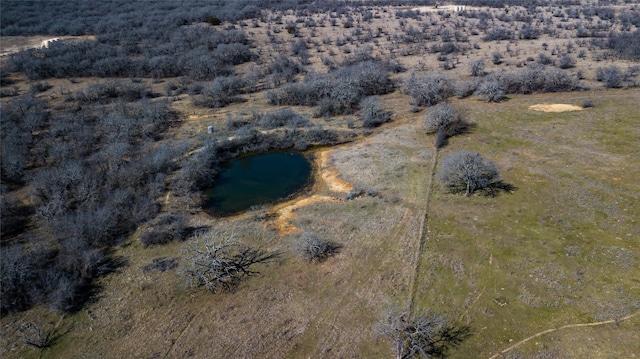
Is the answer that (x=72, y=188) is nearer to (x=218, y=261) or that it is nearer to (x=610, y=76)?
(x=218, y=261)

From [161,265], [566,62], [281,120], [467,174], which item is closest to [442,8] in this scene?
[566,62]

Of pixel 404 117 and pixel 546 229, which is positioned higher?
pixel 404 117

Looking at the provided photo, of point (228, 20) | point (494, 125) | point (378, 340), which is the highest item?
point (228, 20)

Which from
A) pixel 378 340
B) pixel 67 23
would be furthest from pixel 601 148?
pixel 67 23

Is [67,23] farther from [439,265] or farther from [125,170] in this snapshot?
Result: [439,265]

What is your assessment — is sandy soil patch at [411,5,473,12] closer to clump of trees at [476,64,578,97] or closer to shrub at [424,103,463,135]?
clump of trees at [476,64,578,97]

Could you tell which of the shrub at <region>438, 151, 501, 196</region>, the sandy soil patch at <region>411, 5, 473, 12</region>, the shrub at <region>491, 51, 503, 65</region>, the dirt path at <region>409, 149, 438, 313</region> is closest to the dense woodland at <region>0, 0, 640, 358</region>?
the shrub at <region>491, 51, 503, 65</region>

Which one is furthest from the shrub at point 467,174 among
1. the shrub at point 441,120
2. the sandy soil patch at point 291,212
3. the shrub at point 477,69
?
the shrub at point 477,69
